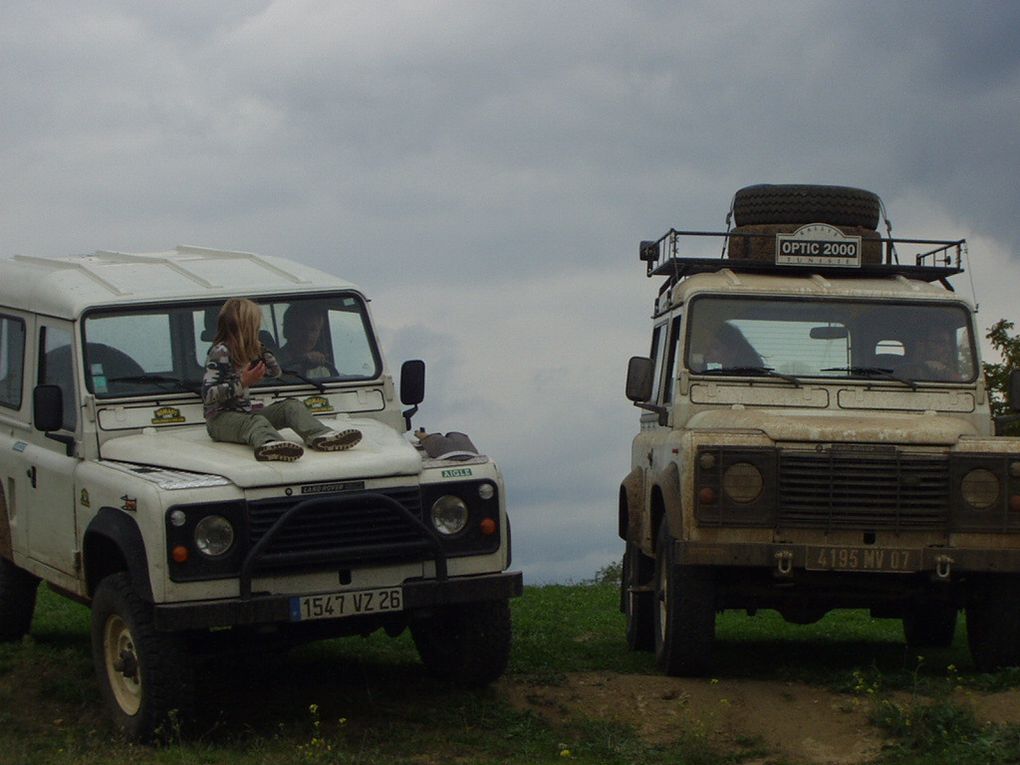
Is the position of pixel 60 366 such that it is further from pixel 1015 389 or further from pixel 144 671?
pixel 1015 389

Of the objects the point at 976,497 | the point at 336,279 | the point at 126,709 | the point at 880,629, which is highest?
the point at 336,279

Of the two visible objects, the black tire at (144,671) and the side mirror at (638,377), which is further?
the side mirror at (638,377)

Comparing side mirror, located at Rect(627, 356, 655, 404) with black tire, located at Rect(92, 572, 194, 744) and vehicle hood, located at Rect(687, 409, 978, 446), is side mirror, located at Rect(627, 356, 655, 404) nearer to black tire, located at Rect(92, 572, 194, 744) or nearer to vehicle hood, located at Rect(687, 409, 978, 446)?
vehicle hood, located at Rect(687, 409, 978, 446)

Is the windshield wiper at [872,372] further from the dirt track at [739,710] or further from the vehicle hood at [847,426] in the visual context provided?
the dirt track at [739,710]

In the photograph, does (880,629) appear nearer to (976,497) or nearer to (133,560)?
(976,497)

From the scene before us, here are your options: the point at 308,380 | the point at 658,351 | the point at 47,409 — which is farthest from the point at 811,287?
the point at 47,409

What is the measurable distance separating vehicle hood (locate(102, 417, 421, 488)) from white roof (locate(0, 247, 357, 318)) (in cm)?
91

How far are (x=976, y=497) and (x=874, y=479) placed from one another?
56 cm

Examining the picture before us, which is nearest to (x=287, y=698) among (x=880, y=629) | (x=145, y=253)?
(x=145, y=253)

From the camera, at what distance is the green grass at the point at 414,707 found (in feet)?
26.3

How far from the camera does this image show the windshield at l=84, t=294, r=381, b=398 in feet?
31.2

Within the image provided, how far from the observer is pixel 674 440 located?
10.1 m

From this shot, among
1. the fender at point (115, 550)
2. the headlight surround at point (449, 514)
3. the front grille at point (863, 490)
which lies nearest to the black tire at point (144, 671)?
the fender at point (115, 550)

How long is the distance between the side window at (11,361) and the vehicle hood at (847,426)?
416 centimetres
